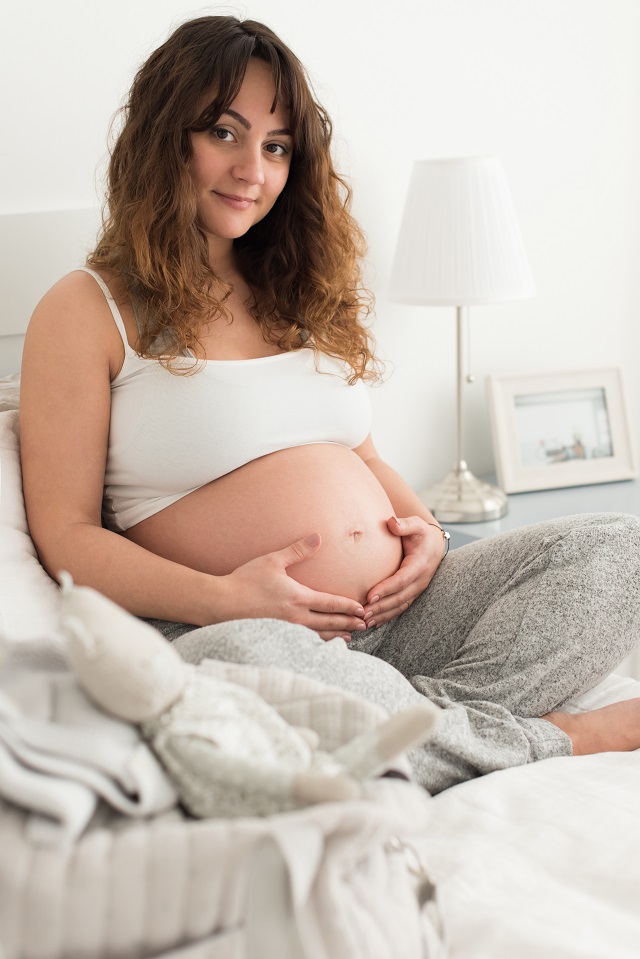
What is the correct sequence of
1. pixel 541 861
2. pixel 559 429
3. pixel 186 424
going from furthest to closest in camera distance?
pixel 559 429, pixel 186 424, pixel 541 861

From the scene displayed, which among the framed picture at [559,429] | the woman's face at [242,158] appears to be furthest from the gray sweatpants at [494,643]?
the framed picture at [559,429]

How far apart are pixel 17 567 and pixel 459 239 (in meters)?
1.13

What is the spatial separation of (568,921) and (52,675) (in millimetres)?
424

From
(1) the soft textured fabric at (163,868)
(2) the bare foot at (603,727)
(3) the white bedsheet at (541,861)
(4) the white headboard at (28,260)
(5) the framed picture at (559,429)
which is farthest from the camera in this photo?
(5) the framed picture at (559,429)

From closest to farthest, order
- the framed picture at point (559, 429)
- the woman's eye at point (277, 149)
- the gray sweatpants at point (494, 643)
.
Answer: the gray sweatpants at point (494, 643), the woman's eye at point (277, 149), the framed picture at point (559, 429)

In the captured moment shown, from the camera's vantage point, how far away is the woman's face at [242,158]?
4.13 ft

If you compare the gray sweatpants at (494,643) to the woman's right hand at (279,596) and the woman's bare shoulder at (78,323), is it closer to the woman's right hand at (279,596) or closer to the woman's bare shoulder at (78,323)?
the woman's right hand at (279,596)

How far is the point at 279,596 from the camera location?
113cm

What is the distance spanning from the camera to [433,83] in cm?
205

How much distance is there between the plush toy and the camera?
2.15ft

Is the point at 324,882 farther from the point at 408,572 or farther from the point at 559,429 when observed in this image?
the point at 559,429

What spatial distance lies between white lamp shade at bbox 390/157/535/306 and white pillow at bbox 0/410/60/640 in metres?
0.94

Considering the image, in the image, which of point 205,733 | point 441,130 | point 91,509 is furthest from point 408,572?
point 441,130

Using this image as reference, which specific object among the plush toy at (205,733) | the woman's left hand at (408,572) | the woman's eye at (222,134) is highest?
the woman's eye at (222,134)
